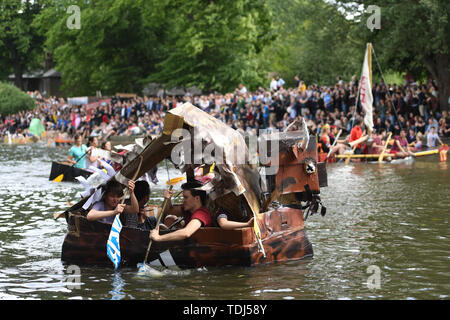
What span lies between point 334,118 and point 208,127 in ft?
80.7

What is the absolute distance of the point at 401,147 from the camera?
2827cm

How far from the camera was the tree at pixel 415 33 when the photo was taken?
98.8 feet

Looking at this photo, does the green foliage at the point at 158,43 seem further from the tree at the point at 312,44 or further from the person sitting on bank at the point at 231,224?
the person sitting on bank at the point at 231,224

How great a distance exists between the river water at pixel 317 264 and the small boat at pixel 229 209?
0.22 metres

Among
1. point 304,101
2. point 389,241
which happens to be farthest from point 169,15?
point 389,241

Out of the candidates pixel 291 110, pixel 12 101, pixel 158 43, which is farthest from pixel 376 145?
pixel 12 101

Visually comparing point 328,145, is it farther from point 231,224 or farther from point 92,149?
point 231,224

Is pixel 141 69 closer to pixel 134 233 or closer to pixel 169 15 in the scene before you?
pixel 169 15

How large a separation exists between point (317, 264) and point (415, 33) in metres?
22.0

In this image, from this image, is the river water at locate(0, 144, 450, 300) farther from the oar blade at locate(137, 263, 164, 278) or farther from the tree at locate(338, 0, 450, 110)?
the tree at locate(338, 0, 450, 110)

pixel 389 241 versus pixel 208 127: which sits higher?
pixel 208 127

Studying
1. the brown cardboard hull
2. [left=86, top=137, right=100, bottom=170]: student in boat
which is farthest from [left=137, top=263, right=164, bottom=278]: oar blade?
[left=86, top=137, right=100, bottom=170]: student in boat

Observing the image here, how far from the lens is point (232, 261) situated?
35.4 ft

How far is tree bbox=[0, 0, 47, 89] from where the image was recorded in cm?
7995
